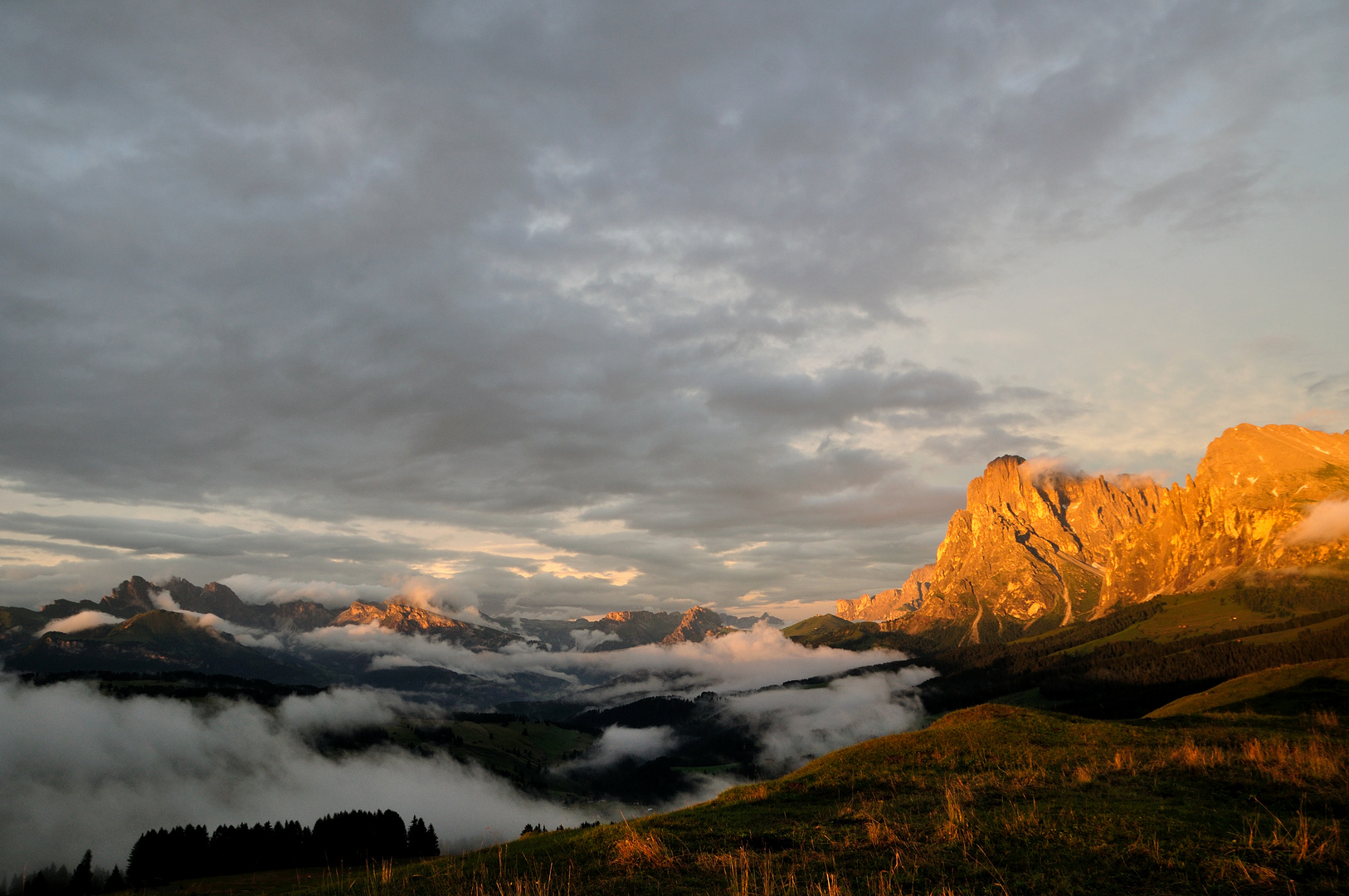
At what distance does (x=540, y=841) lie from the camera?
23422mm

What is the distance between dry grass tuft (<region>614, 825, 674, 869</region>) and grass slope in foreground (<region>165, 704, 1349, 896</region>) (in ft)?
0.16

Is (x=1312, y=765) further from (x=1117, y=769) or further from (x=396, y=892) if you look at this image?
(x=396, y=892)

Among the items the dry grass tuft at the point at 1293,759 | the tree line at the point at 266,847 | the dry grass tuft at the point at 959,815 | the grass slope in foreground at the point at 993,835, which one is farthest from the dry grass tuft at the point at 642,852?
the tree line at the point at 266,847

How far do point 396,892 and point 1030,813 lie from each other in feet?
56.2

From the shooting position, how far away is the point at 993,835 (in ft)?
53.6

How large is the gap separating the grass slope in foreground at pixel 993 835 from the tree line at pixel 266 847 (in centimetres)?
16014

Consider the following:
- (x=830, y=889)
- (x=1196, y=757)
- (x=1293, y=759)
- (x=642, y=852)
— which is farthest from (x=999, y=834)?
(x=1293, y=759)

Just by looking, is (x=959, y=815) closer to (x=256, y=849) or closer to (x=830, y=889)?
(x=830, y=889)

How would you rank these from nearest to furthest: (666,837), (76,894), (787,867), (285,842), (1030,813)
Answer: (787,867)
(1030,813)
(666,837)
(76,894)
(285,842)

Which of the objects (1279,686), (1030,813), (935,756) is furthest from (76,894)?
(1279,686)

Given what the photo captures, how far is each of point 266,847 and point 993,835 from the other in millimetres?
203994

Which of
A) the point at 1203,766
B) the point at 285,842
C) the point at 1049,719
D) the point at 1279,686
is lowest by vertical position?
the point at 285,842

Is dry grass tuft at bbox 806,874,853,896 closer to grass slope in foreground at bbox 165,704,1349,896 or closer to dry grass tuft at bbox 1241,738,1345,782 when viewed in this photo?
grass slope in foreground at bbox 165,704,1349,896

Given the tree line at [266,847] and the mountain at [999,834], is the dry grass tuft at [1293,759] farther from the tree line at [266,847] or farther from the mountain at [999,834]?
the tree line at [266,847]
